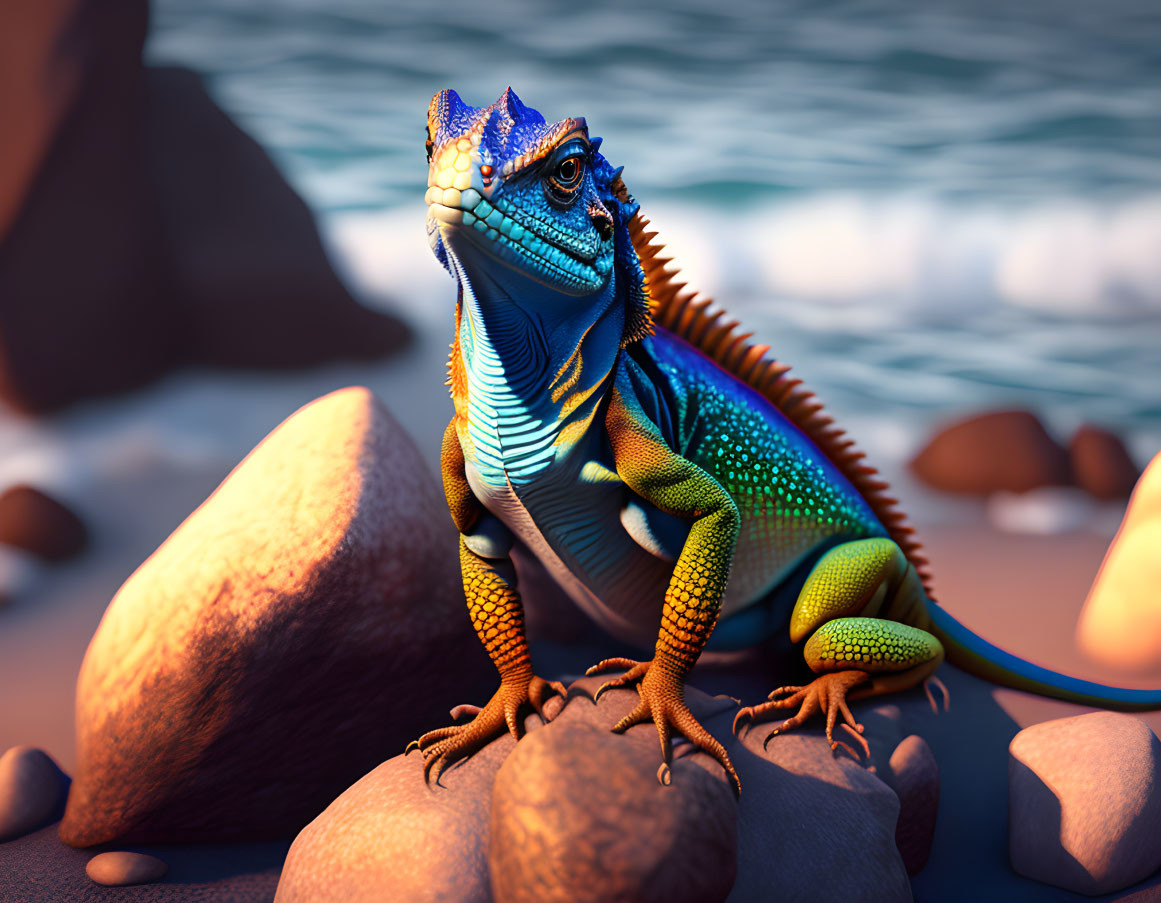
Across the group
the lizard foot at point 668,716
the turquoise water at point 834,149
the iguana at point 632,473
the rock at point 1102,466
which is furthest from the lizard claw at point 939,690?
the turquoise water at point 834,149

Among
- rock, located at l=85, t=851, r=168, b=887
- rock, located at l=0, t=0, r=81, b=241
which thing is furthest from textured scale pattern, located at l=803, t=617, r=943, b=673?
rock, located at l=0, t=0, r=81, b=241

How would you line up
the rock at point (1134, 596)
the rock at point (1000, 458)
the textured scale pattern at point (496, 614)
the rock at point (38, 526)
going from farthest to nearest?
the rock at point (1000, 458)
the rock at point (38, 526)
the rock at point (1134, 596)
the textured scale pattern at point (496, 614)

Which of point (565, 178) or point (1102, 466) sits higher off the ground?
point (565, 178)

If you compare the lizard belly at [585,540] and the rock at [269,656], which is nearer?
the lizard belly at [585,540]

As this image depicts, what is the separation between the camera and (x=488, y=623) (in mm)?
2273

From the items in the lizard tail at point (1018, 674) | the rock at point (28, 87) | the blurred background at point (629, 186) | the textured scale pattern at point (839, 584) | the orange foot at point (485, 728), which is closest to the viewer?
the orange foot at point (485, 728)

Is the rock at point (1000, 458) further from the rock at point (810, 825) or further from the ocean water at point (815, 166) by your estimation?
the rock at point (810, 825)

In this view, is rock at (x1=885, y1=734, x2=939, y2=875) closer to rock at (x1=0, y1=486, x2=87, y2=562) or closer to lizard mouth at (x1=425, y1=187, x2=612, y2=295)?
lizard mouth at (x1=425, y1=187, x2=612, y2=295)

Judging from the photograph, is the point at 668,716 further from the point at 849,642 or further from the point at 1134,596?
the point at 1134,596

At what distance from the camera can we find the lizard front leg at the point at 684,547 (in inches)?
79.8

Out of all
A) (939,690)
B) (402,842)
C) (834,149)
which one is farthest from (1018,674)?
(834,149)

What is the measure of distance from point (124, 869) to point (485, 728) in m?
1.07

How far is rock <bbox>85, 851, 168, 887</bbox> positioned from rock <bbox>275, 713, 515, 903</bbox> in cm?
Answer: 56

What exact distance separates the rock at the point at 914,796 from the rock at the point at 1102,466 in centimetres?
282
